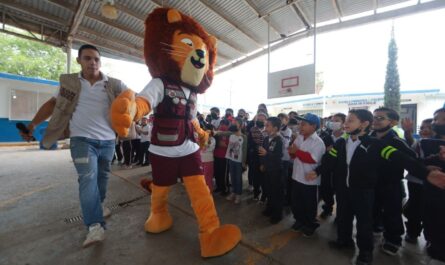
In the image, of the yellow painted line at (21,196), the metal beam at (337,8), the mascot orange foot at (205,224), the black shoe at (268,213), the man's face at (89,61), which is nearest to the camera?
the mascot orange foot at (205,224)

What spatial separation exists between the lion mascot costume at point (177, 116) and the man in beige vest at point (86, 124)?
1.64ft

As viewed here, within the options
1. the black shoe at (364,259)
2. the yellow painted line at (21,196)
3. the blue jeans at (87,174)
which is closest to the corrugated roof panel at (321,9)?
the black shoe at (364,259)

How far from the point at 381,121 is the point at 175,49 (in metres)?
2.30

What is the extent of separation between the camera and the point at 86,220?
1.96 m

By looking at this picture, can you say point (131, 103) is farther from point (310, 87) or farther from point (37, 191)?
point (310, 87)

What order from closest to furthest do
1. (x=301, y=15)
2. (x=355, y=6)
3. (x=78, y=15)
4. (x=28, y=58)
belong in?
1. (x=355, y=6)
2. (x=78, y=15)
3. (x=301, y=15)
4. (x=28, y=58)

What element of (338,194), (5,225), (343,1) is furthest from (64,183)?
(343,1)

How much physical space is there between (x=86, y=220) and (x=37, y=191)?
2.24 m

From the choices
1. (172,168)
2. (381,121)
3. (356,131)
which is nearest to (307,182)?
(356,131)

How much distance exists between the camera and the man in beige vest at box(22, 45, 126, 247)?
1.93 m

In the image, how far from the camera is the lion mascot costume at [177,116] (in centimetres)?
184

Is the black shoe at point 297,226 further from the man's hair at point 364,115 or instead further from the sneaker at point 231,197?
the man's hair at point 364,115

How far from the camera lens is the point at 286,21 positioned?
6523 millimetres

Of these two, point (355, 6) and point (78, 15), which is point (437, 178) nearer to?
point (355, 6)
